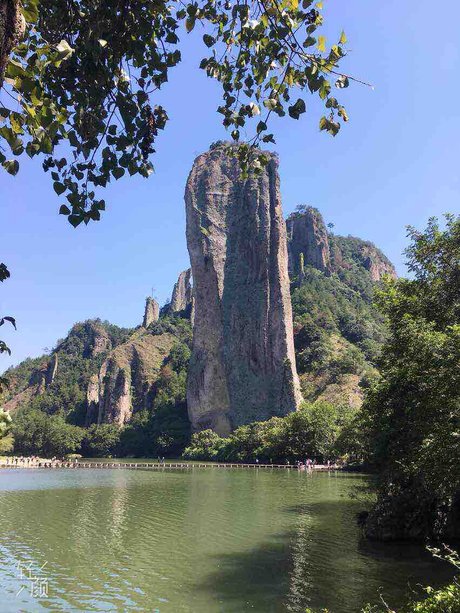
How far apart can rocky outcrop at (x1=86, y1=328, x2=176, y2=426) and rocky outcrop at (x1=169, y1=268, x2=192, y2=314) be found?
28396mm

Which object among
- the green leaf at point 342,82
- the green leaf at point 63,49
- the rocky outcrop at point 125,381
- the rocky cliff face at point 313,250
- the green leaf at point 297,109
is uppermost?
the rocky cliff face at point 313,250

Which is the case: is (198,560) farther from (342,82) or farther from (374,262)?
(374,262)

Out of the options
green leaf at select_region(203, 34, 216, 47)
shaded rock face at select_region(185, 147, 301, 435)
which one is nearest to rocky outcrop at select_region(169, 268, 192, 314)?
shaded rock face at select_region(185, 147, 301, 435)

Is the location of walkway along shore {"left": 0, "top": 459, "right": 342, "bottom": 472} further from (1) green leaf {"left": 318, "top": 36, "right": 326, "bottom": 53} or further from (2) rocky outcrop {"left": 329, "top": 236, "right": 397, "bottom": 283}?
(2) rocky outcrop {"left": 329, "top": 236, "right": 397, "bottom": 283}

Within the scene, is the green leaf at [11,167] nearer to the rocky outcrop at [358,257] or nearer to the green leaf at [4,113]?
the green leaf at [4,113]

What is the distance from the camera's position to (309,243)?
438 feet

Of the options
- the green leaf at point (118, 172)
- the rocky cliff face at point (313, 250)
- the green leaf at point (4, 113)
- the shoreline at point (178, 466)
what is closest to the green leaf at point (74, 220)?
the green leaf at point (118, 172)

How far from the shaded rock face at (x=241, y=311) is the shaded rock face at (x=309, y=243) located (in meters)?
34.5

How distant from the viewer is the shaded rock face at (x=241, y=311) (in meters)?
88.5

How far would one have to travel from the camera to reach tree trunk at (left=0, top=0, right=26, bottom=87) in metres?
2.47

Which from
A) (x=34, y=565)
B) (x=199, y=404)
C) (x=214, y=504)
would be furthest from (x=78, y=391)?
(x=34, y=565)

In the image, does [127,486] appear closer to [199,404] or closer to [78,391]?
[199,404]

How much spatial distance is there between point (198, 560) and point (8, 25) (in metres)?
14.8

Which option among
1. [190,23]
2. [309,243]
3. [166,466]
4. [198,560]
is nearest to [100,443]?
[166,466]
